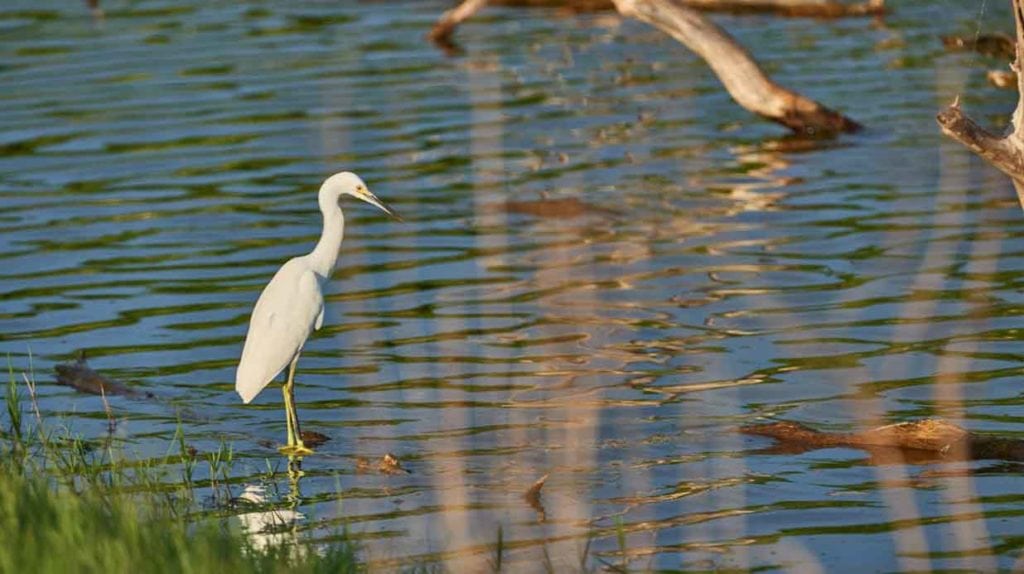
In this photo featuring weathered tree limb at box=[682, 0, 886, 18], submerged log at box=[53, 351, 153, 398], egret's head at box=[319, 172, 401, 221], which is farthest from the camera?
weathered tree limb at box=[682, 0, 886, 18]

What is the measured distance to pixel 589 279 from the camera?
12633 millimetres

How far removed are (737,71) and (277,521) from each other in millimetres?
8556

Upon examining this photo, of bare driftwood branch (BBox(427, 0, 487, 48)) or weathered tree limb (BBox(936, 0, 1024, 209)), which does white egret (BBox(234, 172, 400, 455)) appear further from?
bare driftwood branch (BBox(427, 0, 487, 48))

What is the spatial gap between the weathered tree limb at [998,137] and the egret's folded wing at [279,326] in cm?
319

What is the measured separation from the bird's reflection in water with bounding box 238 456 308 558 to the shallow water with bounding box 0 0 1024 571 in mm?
65

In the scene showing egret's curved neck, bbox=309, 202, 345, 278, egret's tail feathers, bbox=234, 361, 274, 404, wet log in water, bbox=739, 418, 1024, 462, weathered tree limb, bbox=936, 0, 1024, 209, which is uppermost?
weathered tree limb, bbox=936, 0, 1024, 209

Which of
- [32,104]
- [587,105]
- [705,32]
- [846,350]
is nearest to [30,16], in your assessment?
[32,104]

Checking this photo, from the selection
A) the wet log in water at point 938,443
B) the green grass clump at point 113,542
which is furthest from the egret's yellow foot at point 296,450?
the wet log in water at point 938,443

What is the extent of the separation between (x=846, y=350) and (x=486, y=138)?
6.67 m

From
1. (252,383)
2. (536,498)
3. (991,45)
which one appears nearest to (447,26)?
(991,45)

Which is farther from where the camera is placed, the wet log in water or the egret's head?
the egret's head

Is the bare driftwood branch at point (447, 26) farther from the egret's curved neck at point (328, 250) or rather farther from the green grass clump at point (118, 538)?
the green grass clump at point (118, 538)

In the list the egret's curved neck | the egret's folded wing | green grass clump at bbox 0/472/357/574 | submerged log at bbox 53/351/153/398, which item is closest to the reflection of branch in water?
green grass clump at bbox 0/472/357/574

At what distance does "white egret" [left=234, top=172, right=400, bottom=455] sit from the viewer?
929cm
